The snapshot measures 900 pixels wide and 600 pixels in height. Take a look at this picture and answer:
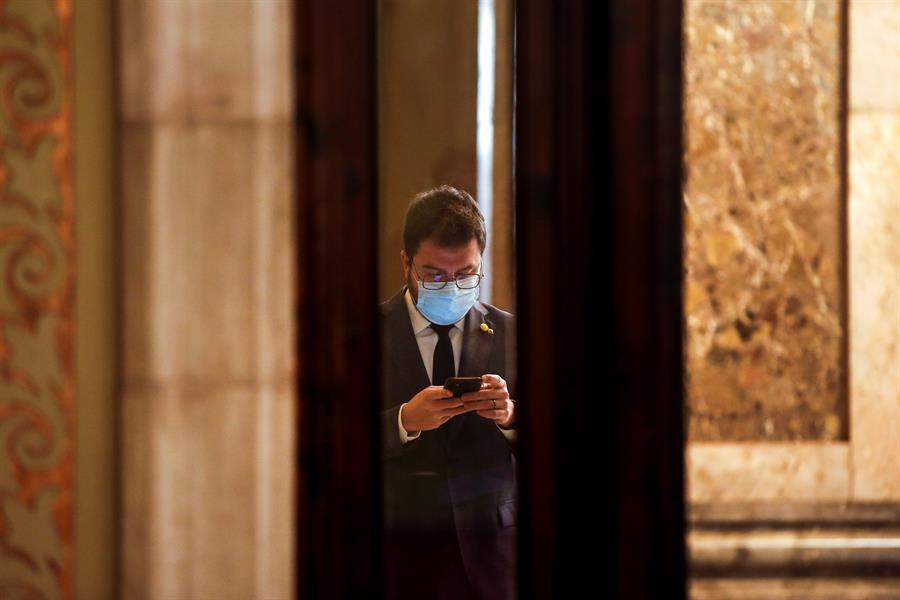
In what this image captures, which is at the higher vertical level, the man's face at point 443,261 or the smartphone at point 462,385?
the man's face at point 443,261

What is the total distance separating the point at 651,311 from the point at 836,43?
0.47 m

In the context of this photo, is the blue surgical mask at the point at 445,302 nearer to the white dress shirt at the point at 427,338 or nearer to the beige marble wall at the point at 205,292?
the white dress shirt at the point at 427,338

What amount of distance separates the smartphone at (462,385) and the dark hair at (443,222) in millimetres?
310

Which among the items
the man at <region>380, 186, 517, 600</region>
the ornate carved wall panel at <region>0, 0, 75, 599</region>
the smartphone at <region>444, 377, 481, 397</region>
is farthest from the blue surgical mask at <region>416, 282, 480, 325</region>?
the ornate carved wall panel at <region>0, 0, 75, 599</region>

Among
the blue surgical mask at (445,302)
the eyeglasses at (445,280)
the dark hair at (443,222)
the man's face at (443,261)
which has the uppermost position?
the dark hair at (443,222)

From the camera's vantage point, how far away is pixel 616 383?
91 centimetres

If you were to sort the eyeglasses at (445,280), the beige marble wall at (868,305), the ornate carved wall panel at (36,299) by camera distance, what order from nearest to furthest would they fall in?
the ornate carved wall panel at (36,299) < the beige marble wall at (868,305) < the eyeglasses at (445,280)

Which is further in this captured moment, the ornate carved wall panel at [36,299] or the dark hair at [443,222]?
the dark hair at [443,222]

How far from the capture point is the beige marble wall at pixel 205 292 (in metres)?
0.86

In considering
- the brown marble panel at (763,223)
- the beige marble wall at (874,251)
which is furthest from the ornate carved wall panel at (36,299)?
the beige marble wall at (874,251)

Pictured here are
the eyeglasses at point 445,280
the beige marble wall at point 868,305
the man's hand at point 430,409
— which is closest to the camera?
the beige marble wall at point 868,305

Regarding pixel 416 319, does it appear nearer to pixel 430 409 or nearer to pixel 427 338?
pixel 427 338

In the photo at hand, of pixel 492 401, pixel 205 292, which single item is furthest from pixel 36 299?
pixel 492 401

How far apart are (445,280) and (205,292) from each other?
34.0 inches
